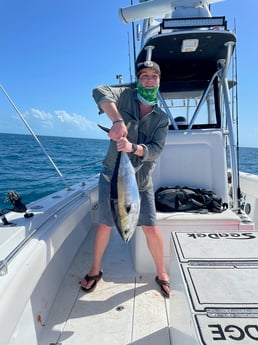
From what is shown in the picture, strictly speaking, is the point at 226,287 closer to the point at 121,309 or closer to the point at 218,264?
the point at 218,264

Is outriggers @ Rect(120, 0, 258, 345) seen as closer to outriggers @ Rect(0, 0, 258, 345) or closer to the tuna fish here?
outriggers @ Rect(0, 0, 258, 345)

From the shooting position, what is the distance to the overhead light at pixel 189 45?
2.72 meters

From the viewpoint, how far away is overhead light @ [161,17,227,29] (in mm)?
2594

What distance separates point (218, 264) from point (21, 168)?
9.55m

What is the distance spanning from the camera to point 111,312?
196 cm

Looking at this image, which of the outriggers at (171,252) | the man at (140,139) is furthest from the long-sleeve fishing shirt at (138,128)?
the outriggers at (171,252)

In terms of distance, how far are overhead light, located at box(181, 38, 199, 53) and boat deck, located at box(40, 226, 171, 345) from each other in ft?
7.60

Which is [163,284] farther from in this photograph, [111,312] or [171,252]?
[171,252]

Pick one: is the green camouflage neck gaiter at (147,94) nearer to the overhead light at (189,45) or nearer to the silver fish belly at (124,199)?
the silver fish belly at (124,199)

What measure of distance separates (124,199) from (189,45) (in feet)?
6.63

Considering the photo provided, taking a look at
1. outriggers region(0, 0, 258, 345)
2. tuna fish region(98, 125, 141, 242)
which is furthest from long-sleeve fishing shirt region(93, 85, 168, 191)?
outriggers region(0, 0, 258, 345)

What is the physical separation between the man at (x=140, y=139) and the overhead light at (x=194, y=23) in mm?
1030

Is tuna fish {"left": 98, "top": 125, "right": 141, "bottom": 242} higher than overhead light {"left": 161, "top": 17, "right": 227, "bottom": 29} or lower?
lower

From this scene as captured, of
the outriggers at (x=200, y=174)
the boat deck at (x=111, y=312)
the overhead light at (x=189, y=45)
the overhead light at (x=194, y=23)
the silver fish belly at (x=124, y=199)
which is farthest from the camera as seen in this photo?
the overhead light at (x=189, y=45)
